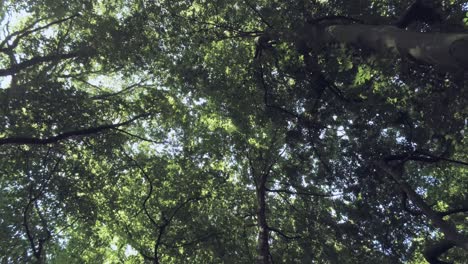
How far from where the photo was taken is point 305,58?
10633mm

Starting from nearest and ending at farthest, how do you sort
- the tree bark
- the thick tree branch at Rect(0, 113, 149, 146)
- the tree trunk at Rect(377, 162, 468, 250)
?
the tree trunk at Rect(377, 162, 468, 250) < the tree bark < the thick tree branch at Rect(0, 113, 149, 146)

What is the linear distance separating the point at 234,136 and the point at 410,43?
10881mm

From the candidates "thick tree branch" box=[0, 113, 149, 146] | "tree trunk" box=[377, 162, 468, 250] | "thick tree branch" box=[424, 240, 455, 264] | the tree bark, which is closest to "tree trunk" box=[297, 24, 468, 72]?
"tree trunk" box=[377, 162, 468, 250]

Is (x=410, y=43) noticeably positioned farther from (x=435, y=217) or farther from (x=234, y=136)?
(x=234, y=136)

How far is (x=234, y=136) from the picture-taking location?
1650 centimetres

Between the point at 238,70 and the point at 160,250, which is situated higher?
the point at 238,70

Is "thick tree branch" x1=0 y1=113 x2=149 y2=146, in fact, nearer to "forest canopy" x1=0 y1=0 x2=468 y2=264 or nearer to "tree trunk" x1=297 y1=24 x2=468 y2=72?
"forest canopy" x1=0 y1=0 x2=468 y2=264

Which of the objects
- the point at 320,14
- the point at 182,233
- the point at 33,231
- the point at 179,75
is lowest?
the point at 33,231

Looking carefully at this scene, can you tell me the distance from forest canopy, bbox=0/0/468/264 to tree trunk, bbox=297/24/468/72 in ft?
0.31

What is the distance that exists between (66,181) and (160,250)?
4775 millimetres

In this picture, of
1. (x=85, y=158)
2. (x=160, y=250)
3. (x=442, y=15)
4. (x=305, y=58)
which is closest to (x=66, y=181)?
(x=85, y=158)

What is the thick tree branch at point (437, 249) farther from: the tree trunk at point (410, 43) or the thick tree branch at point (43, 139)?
the thick tree branch at point (43, 139)

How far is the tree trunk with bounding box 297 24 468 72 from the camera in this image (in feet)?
17.3

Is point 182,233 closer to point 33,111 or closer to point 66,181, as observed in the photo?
point 66,181
